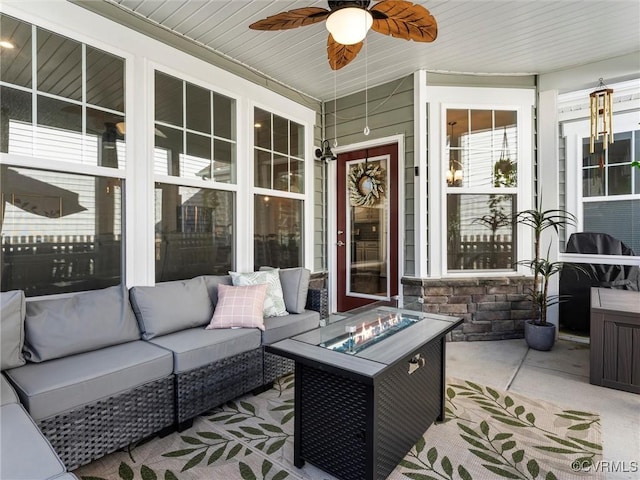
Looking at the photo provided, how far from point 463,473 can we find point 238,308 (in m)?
1.84

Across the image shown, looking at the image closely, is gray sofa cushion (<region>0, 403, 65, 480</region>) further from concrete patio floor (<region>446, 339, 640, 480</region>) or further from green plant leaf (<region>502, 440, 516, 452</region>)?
concrete patio floor (<region>446, 339, 640, 480</region>)

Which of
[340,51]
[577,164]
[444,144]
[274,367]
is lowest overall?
[274,367]

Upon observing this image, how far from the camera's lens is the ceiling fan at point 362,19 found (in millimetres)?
1921

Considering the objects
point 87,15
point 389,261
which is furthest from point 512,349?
point 87,15

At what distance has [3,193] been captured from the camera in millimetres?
2297

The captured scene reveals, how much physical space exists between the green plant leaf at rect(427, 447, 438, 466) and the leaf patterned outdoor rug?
11mm

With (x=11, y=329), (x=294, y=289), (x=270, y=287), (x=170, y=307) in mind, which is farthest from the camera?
(x=294, y=289)

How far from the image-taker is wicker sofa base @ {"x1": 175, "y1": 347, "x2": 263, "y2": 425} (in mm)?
2248

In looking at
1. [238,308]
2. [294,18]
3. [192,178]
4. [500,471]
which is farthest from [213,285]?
[500,471]

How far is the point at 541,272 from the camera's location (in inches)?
150

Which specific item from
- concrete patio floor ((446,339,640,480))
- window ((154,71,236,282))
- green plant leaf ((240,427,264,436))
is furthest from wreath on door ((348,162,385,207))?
green plant leaf ((240,427,264,436))

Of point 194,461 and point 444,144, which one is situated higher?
point 444,144

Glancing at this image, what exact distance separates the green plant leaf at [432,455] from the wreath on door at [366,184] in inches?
120

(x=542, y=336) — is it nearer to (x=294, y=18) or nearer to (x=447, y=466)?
(x=447, y=466)
